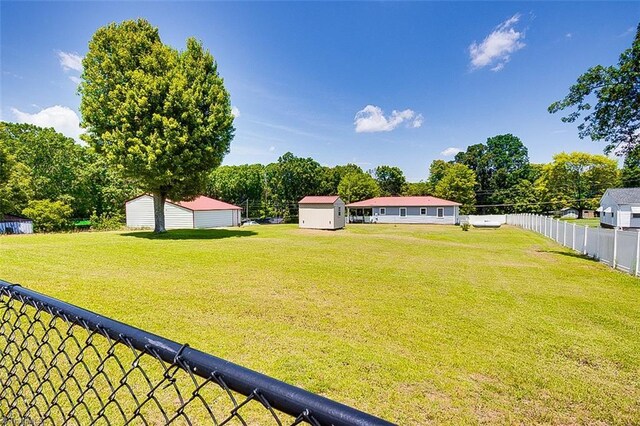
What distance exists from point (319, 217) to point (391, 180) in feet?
111

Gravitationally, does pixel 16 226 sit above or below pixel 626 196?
below

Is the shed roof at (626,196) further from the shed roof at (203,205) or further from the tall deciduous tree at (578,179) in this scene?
the shed roof at (203,205)

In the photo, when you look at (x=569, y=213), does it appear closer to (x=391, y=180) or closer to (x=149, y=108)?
(x=391, y=180)

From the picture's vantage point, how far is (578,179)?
52.0m

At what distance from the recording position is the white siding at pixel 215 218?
3114 cm

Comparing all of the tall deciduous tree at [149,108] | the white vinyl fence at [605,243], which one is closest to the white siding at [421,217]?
the white vinyl fence at [605,243]

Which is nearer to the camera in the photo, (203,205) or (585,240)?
(585,240)

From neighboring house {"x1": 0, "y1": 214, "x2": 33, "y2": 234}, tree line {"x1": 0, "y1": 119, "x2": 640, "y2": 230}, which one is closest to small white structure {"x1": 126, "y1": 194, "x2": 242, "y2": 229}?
tree line {"x1": 0, "y1": 119, "x2": 640, "y2": 230}

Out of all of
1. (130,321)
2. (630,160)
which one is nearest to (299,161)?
(630,160)

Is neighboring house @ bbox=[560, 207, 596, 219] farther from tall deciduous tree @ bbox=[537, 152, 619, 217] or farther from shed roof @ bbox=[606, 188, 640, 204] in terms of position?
shed roof @ bbox=[606, 188, 640, 204]

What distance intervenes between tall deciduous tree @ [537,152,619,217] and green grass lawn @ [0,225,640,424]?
1970 inches

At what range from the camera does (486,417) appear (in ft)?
10.4

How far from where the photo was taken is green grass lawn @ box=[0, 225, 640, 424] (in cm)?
349

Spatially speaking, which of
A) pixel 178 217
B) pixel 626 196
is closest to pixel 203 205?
pixel 178 217
